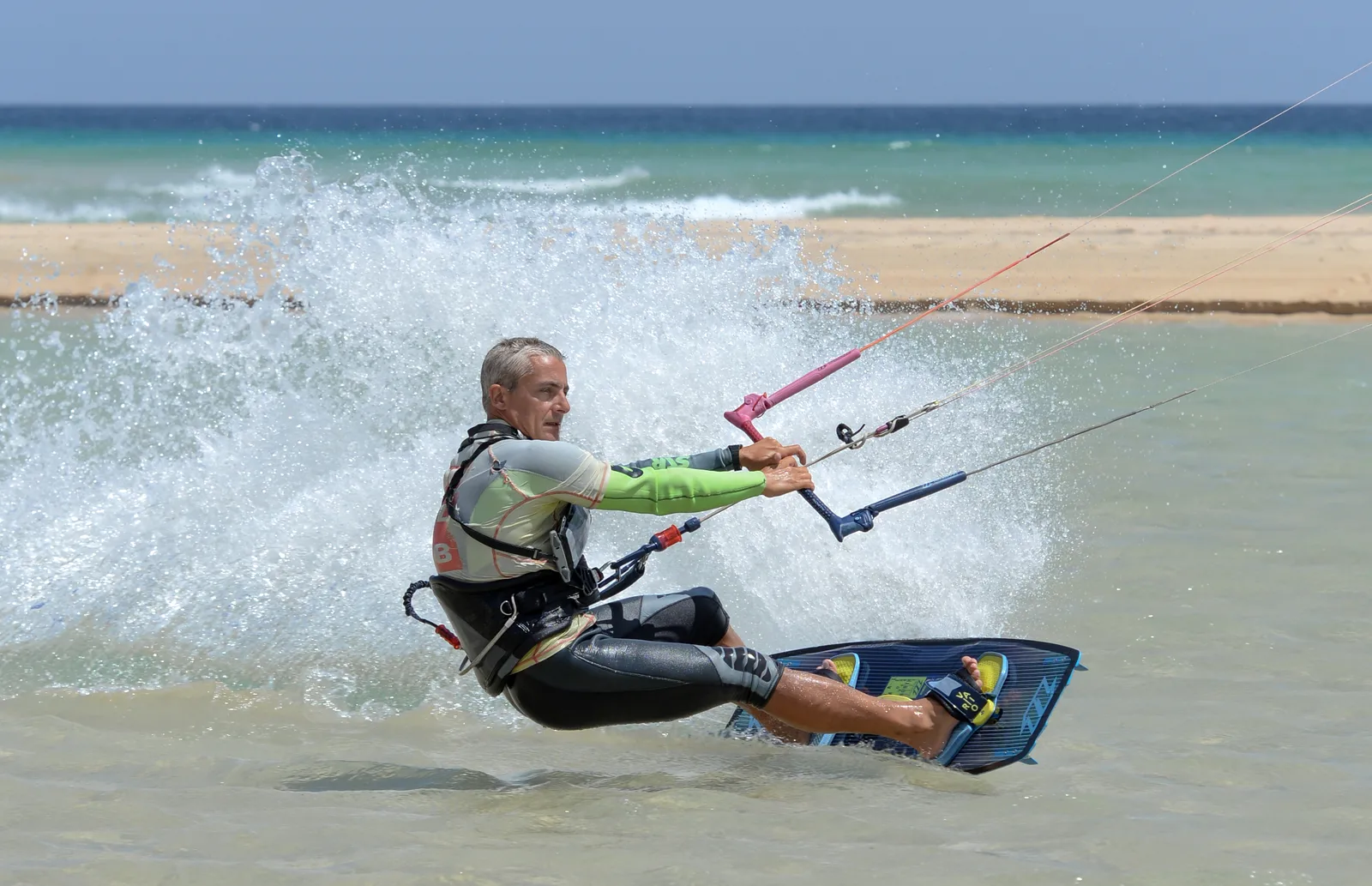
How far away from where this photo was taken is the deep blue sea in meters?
29.0

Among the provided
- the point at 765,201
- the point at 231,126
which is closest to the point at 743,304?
the point at 765,201

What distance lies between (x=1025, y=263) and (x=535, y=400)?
15.6 meters

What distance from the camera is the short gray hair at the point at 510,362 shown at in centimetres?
395

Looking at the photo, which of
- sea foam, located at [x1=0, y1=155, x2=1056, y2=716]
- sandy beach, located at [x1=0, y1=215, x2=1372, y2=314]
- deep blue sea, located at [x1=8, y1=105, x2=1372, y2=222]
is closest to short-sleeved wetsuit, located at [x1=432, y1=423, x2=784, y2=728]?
sea foam, located at [x1=0, y1=155, x2=1056, y2=716]

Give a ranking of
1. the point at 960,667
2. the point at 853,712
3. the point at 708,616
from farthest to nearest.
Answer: the point at 960,667 < the point at 708,616 < the point at 853,712

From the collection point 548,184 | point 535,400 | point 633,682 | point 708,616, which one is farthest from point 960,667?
point 548,184

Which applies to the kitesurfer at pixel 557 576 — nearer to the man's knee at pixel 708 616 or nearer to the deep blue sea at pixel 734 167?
the man's knee at pixel 708 616

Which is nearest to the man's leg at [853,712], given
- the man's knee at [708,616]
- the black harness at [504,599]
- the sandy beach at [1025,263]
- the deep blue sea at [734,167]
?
the man's knee at [708,616]

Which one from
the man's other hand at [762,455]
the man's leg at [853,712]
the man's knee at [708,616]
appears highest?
the man's other hand at [762,455]

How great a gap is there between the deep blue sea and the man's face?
4704 millimetres

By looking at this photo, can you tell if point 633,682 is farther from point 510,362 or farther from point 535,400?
point 510,362

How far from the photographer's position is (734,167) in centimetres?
3862

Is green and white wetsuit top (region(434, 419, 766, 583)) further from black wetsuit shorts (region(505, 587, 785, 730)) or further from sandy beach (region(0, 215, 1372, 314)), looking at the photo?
sandy beach (region(0, 215, 1372, 314))

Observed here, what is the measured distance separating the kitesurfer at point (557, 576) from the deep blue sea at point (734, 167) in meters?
4.76
